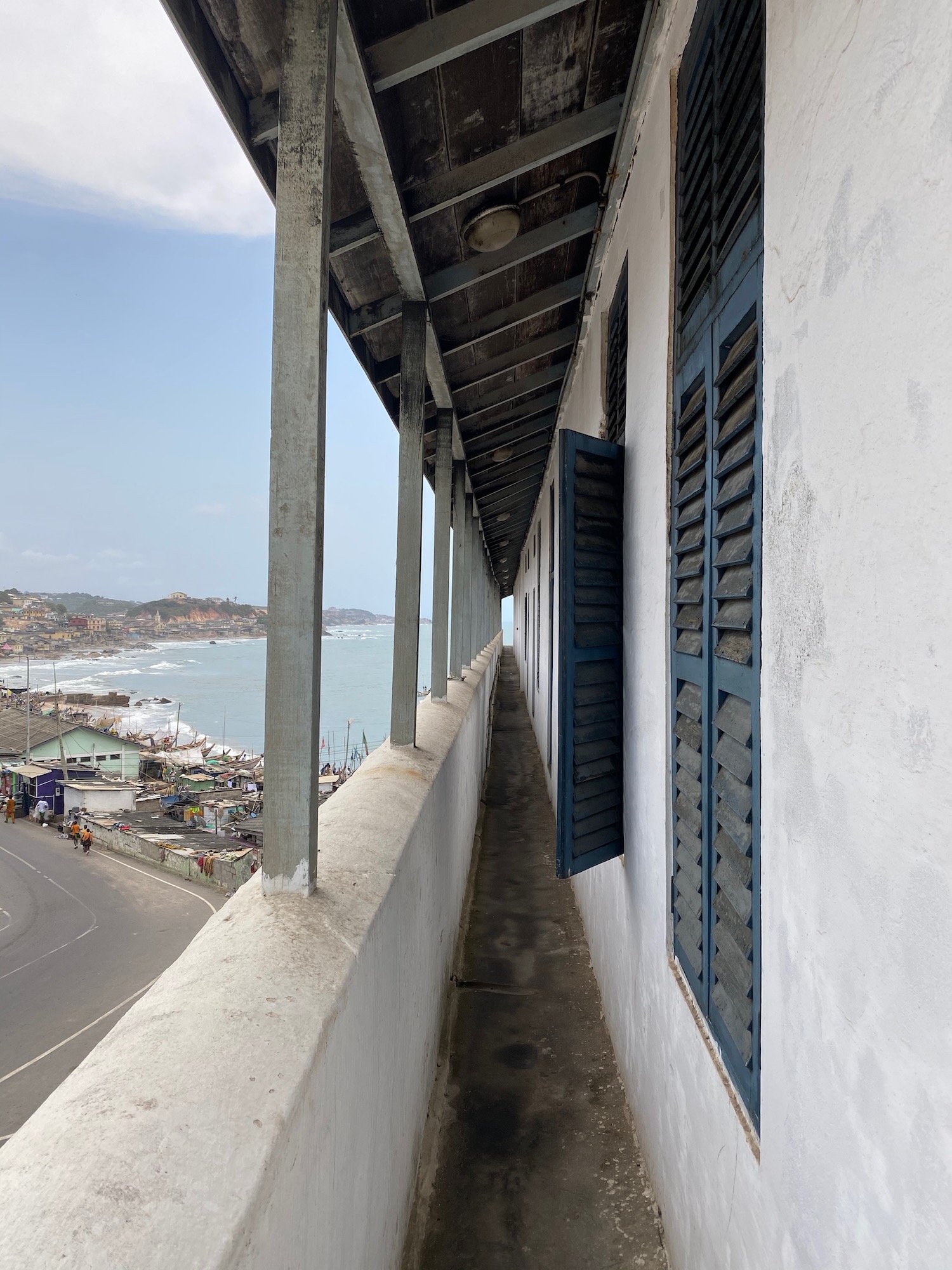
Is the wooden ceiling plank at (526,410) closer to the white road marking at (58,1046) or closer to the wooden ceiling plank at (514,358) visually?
the wooden ceiling plank at (514,358)

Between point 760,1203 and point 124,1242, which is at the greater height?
point 124,1242

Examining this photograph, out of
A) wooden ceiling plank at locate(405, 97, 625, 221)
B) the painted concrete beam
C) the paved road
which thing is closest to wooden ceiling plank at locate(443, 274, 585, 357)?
the painted concrete beam

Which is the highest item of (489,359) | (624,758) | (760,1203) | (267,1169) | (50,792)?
(489,359)

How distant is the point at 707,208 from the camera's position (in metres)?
1.77

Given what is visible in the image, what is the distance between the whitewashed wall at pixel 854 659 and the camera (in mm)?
731

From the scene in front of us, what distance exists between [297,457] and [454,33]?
4.13ft

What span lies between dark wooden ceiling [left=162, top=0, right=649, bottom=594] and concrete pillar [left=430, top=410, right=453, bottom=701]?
1.51 feet

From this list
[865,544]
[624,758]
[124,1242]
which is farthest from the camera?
[624,758]

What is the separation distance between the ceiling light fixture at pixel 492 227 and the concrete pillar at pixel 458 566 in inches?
130

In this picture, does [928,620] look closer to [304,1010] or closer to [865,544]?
[865,544]

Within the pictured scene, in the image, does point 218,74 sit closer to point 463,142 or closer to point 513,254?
point 463,142

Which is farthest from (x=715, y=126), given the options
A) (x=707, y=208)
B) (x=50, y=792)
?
(x=50, y=792)

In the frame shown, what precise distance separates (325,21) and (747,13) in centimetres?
94

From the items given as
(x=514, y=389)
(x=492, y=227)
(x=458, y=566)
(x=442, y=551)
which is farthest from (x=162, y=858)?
(x=492, y=227)
